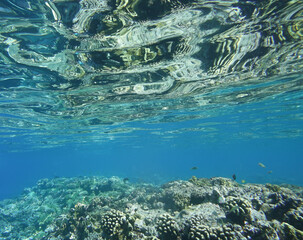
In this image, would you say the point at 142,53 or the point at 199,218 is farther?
the point at 142,53

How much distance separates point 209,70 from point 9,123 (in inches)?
923

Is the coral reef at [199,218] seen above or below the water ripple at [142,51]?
below

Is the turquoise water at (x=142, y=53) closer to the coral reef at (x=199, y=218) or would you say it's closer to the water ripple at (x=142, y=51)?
the water ripple at (x=142, y=51)

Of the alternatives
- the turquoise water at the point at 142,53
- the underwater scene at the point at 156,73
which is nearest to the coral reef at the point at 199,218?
the underwater scene at the point at 156,73

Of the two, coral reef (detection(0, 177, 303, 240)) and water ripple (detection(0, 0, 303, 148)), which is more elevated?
water ripple (detection(0, 0, 303, 148))

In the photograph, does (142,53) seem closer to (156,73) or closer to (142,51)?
(142,51)

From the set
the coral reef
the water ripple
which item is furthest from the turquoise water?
the coral reef

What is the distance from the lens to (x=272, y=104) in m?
20.5

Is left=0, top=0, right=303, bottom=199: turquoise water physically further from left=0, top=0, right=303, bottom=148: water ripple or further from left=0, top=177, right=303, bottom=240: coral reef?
left=0, top=177, right=303, bottom=240: coral reef

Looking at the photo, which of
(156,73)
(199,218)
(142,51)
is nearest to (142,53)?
(142,51)

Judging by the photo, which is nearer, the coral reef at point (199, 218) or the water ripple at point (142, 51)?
the coral reef at point (199, 218)

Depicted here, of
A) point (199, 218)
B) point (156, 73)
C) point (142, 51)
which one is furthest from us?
point (156, 73)

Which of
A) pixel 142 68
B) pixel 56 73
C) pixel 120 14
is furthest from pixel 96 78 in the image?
pixel 120 14

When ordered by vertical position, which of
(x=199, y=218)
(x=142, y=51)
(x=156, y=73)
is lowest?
(x=199, y=218)
